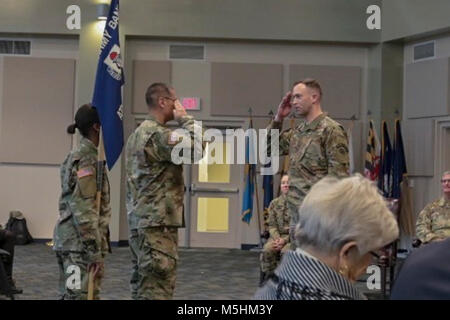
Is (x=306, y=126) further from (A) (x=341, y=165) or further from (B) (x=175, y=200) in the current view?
(B) (x=175, y=200)

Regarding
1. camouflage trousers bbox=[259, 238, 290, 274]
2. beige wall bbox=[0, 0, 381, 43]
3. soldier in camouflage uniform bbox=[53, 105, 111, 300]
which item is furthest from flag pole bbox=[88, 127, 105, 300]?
beige wall bbox=[0, 0, 381, 43]

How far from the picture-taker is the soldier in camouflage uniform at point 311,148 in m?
4.71

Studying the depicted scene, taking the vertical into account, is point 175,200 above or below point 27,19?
below

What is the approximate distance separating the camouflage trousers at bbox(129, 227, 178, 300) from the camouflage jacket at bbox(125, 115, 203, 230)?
63 mm

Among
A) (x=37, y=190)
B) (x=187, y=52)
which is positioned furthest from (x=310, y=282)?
(x=37, y=190)

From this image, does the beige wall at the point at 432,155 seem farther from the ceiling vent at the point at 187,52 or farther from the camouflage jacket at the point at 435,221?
the camouflage jacket at the point at 435,221

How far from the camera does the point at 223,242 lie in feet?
40.0

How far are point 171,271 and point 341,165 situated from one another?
46.4 inches

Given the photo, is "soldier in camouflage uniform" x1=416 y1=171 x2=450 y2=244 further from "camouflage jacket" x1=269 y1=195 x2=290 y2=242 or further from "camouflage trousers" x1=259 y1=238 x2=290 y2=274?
"camouflage trousers" x1=259 y1=238 x2=290 y2=274

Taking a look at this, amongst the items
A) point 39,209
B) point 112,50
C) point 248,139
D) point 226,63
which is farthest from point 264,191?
point 112,50

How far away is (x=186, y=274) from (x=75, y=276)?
4.75 metres

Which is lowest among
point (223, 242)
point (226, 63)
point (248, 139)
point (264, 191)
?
point (223, 242)

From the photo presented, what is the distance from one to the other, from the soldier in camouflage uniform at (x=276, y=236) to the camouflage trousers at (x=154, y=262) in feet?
6.72

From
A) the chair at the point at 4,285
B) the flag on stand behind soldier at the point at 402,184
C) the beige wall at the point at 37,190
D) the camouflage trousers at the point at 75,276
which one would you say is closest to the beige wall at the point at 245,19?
the beige wall at the point at 37,190
